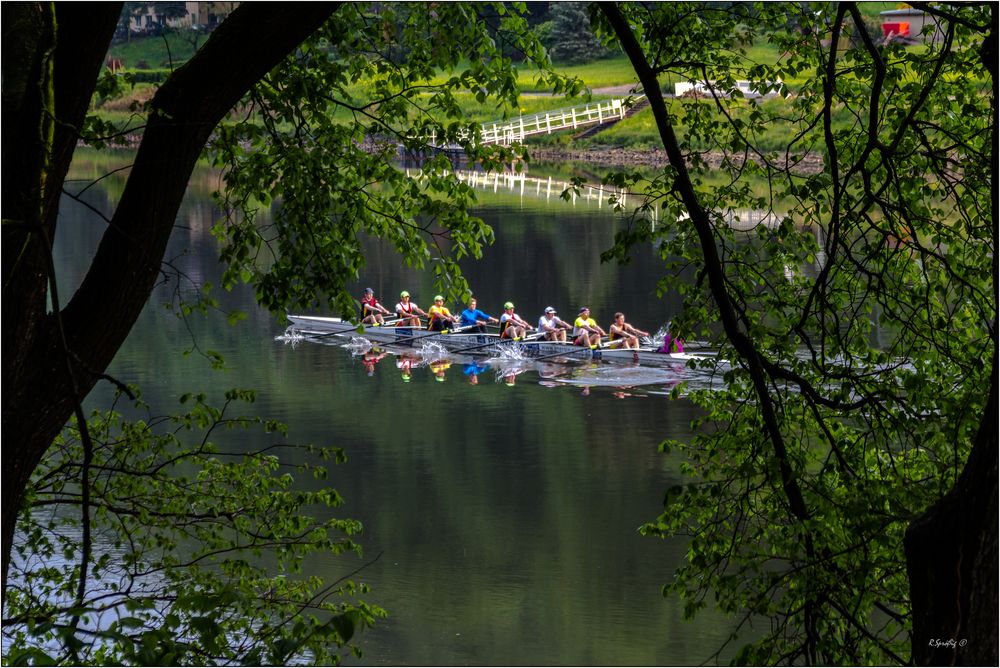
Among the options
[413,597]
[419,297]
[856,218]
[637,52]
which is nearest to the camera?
[637,52]

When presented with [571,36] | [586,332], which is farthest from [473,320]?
[571,36]

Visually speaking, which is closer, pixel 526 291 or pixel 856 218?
pixel 856 218

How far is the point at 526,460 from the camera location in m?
19.5

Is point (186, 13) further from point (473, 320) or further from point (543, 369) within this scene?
point (543, 369)

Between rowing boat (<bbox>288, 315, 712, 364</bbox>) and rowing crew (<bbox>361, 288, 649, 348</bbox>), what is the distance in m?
0.14

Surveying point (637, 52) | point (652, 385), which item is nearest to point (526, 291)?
point (652, 385)

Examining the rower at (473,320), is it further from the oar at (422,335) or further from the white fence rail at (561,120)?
the white fence rail at (561,120)

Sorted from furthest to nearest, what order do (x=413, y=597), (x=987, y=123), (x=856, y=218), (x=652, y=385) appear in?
(x=652, y=385)
(x=413, y=597)
(x=987, y=123)
(x=856, y=218)

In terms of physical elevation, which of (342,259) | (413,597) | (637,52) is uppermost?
(637,52)

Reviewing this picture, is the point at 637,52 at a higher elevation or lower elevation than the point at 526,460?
higher

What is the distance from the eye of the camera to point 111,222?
15.9 ft

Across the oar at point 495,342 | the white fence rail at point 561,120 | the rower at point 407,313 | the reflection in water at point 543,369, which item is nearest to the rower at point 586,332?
the reflection in water at point 543,369

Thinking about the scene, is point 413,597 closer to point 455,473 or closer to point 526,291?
point 455,473

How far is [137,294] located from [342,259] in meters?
3.20
